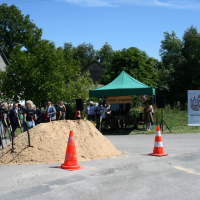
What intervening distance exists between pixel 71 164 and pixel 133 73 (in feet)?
113

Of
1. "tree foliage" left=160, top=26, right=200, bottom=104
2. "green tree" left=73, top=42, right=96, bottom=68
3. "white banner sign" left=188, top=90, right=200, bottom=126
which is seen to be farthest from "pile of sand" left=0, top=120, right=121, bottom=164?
"green tree" left=73, top=42, right=96, bottom=68

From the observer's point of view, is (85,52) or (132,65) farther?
(85,52)

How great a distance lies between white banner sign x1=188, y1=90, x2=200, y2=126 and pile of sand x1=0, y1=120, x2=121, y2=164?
417 inches

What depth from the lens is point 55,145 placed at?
775 cm

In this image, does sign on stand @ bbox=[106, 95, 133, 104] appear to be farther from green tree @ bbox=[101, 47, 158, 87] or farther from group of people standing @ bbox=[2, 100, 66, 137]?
green tree @ bbox=[101, 47, 158, 87]

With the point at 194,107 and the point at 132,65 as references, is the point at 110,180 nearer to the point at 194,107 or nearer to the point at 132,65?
the point at 194,107

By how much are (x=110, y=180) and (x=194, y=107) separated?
44.4ft

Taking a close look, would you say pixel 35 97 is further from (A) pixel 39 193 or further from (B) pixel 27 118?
(A) pixel 39 193

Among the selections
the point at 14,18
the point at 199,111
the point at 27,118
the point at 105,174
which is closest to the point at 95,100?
the point at 199,111

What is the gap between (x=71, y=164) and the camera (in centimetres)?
654

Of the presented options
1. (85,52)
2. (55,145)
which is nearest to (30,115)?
(55,145)

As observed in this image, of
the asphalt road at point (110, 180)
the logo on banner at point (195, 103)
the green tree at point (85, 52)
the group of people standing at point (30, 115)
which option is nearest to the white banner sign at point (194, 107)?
the logo on banner at point (195, 103)

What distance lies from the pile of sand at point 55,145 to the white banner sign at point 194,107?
10.6 metres

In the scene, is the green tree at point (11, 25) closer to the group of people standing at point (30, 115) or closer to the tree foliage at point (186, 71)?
the tree foliage at point (186, 71)
